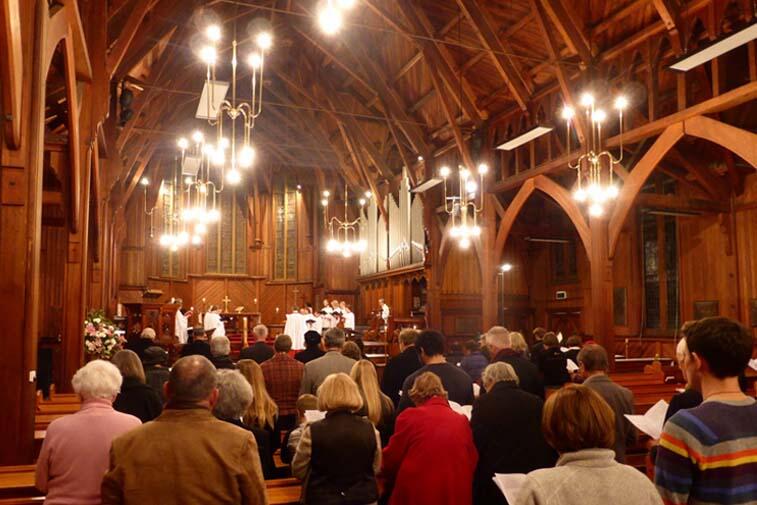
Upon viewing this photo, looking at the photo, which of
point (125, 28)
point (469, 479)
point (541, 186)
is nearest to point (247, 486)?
point (469, 479)

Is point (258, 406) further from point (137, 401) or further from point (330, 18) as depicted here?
point (330, 18)

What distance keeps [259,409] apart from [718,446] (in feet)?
9.66

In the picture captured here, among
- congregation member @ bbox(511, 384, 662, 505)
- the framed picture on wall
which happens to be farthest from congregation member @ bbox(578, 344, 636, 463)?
the framed picture on wall

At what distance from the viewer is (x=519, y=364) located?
5.20m

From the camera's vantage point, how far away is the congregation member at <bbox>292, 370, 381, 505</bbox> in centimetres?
314

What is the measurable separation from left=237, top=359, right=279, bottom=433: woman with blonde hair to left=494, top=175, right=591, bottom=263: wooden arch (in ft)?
27.2

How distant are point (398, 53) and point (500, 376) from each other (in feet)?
41.8

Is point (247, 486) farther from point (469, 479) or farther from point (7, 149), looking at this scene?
point (7, 149)

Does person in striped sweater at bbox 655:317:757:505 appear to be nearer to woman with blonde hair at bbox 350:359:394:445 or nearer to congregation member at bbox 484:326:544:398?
woman with blonde hair at bbox 350:359:394:445

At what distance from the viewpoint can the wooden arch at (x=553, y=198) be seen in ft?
38.4

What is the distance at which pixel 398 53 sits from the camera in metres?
15.3

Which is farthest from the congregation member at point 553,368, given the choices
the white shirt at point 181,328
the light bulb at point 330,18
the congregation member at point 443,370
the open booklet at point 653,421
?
the white shirt at point 181,328

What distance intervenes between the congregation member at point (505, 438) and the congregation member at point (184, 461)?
163 cm

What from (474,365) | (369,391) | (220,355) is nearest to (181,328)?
(220,355)
